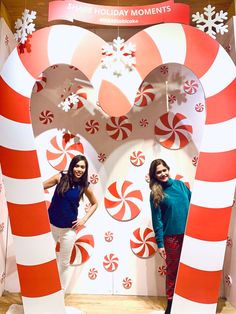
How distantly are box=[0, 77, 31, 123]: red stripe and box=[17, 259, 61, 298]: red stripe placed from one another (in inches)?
35.0

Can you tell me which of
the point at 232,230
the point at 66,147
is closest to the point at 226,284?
the point at 232,230

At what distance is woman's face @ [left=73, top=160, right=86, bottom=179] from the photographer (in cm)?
202

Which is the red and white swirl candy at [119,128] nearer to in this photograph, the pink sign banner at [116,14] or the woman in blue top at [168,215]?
the woman in blue top at [168,215]

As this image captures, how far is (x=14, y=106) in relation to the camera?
68.7 inches

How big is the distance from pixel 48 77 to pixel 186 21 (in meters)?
1.16

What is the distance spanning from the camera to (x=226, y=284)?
6.90ft

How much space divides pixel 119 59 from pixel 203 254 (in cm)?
129

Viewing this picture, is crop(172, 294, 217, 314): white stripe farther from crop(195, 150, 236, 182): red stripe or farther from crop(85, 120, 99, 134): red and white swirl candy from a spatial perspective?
crop(85, 120, 99, 134): red and white swirl candy

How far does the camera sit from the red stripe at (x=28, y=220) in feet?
5.65

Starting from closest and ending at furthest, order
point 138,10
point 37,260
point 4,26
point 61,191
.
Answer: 1. point 37,260
2. point 138,10
3. point 61,191
4. point 4,26

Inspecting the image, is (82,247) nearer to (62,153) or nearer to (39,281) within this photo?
(39,281)

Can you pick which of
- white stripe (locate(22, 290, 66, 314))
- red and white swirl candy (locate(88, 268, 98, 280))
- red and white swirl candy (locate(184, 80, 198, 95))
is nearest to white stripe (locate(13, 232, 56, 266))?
white stripe (locate(22, 290, 66, 314))

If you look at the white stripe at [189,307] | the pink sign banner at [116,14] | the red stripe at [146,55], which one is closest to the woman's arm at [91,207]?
the white stripe at [189,307]

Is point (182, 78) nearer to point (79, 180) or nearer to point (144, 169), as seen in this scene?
point (144, 169)
